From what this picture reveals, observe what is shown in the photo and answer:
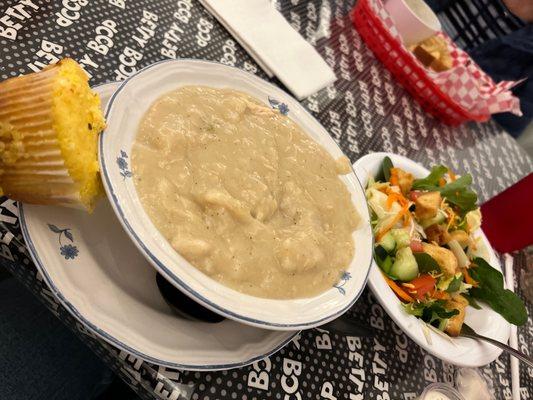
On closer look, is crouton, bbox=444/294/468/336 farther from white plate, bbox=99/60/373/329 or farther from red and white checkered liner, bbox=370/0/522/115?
red and white checkered liner, bbox=370/0/522/115

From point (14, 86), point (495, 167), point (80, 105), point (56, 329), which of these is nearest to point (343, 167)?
point (80, 105)

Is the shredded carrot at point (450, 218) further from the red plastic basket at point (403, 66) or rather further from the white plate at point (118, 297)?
the white plate at point (118, 297)

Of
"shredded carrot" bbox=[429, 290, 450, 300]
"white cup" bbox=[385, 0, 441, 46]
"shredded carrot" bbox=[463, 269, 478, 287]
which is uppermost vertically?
"white cup" bbox=[385, 0, 441, 46]

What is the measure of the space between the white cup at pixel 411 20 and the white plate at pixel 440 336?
1006 millimetres

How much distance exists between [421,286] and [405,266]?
0.35 ft

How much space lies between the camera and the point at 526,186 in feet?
7.36

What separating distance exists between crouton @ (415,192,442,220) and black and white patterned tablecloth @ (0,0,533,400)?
0.42m

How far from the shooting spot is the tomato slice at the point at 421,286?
1669mm

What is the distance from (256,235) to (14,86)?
0.69 metres

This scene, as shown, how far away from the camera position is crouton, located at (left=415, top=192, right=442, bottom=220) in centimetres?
191

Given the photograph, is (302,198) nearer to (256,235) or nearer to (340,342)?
(256,235)

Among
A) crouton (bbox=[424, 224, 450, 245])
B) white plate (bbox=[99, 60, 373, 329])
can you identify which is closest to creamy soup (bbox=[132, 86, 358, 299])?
white plate (bbox=[99, 60, 373, 329])

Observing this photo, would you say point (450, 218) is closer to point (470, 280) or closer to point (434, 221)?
point (434, 221)

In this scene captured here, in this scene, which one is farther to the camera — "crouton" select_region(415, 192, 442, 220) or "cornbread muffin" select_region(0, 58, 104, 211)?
"crouton" select_region(415, 192, 442, 220)
